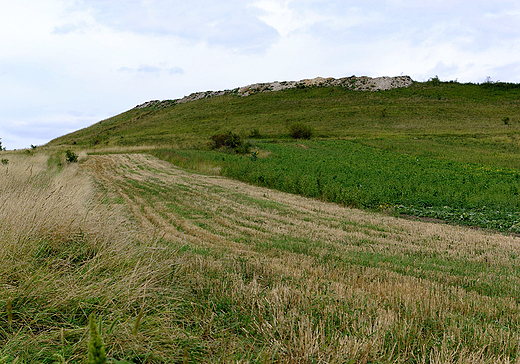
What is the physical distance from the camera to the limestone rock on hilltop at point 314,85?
10506cm

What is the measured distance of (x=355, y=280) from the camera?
557 cm

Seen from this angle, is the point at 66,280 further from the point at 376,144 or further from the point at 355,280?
the point at 376,144

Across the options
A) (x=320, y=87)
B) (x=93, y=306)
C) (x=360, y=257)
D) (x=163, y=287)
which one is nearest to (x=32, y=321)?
(x=93, y=306)

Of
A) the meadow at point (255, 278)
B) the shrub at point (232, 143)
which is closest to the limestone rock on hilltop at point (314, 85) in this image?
the shrub at point (232, 143)

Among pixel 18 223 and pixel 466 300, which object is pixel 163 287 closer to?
pixel 18 223

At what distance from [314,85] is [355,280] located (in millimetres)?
112469

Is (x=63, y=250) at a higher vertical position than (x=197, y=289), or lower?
higher

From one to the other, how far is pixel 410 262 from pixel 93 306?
6.03m

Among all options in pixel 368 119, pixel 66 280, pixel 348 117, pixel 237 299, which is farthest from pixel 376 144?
pixel 66 280

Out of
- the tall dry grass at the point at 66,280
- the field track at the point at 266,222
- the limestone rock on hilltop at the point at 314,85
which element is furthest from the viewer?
the limestone rock on hilltop at the point at 314,85

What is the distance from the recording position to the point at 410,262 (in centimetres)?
711

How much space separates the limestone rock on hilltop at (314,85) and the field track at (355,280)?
332ft

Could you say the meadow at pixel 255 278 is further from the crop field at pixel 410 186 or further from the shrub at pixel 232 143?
the shrub at pixel 232 143

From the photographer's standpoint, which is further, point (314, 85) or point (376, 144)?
point (314, 85)
